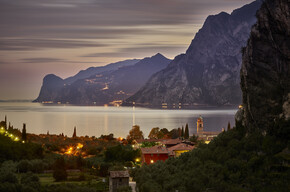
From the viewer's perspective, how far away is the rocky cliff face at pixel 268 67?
3127 centimetres

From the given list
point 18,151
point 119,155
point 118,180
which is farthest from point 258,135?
point 18,151

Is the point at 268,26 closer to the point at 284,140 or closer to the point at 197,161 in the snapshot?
the point at 284,140

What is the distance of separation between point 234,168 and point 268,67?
8.48 m

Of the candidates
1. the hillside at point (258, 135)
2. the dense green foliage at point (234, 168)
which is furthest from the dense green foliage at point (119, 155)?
the hillside at point (258, 135)

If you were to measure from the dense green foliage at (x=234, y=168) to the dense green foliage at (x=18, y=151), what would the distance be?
1069 inches

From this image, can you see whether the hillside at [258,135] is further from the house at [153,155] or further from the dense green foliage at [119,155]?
the dense green foliage at [119,155]

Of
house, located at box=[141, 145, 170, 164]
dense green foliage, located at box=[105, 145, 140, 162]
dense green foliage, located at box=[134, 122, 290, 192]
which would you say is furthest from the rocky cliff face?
dense green foliage, located at box=[105, 145, 140, 162]

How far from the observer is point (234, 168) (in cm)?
3152

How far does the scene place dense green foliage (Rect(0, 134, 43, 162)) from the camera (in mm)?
58844

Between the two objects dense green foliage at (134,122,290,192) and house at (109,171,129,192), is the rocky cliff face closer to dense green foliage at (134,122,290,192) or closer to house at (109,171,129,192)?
dense green foliage at (134,122,290,192)

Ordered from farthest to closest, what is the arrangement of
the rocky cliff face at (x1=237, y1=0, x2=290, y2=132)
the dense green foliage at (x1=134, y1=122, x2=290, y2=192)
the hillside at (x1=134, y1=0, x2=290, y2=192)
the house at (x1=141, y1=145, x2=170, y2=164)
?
1. the house at (x1=141, y1=145, x2=170, y2=164)
2. the rocky cliff face at (x1=237, y1=0, x2=290, y2=132)
3. the hillside at (x1=134, y1=0, x2=290, y2=192)
4. the dense green foliage at (x1=134, y1=122, x2=290, y2=192)

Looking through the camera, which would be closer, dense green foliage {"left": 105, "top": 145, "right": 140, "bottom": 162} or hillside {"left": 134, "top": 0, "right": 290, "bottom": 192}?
hillside {"left": 134, "top": 0, "right": 290, "bottom": 192}

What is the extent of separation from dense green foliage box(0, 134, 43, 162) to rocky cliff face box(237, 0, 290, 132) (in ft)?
122

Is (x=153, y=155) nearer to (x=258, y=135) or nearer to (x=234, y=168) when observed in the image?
(x=258, y=135)
